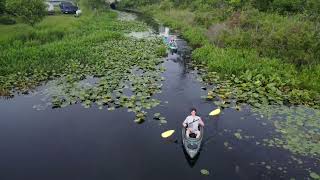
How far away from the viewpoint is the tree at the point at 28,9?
102ft

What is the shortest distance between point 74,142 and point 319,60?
16.2 meters

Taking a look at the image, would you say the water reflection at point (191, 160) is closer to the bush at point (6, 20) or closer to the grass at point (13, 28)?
the grass at point (13, 28)

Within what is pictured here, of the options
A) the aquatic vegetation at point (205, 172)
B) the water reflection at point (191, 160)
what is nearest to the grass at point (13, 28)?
the water reflection at point (191, 160)

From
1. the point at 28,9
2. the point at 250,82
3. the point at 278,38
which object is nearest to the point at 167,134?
the point at 250,82

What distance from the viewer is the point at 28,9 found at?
31.4 meters

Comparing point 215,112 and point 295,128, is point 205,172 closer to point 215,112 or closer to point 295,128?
point 215,112

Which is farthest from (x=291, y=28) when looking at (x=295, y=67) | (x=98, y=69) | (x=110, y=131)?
(x=110, y=131)

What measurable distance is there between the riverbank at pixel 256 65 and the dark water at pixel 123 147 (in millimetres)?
2744

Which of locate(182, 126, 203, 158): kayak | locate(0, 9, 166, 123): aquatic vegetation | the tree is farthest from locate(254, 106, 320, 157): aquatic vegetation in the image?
the tree

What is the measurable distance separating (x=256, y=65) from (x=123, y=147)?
1225cm

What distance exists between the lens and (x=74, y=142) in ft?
44.9

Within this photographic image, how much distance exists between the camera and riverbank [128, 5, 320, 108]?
59.6ft

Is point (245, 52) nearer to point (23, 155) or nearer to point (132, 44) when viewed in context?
point (132, 44)

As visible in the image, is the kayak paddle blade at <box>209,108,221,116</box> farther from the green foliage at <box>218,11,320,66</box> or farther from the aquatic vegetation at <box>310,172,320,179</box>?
the green foliage at <box>218,11,320,66</box>
